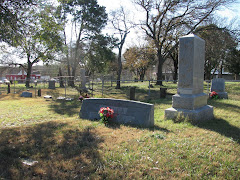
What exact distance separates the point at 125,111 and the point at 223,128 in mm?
2681

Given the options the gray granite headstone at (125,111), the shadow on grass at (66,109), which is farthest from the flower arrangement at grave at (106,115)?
the shadow on grass at (66,109)

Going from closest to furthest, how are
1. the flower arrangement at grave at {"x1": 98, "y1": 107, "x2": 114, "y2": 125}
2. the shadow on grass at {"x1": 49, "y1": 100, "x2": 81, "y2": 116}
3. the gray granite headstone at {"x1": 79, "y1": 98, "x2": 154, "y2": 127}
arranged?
the gray granite headstone at {"x1": 79, "y1": 98, "x2": 154, "y2": 127}
the flower arrangement at grave at {"x1": 98, "y1": 107, "x2": 114, "y2": 125}
the shadow on grass at {"x1": 49, "y1": 100, "x2": 81, "y2": 116}

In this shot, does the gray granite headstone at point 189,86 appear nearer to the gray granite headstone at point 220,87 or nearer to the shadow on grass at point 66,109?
the shadow on grass at point 66,109

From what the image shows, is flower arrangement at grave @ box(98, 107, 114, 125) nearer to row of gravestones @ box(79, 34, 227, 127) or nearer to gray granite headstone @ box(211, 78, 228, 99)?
row of gravestones @ box(79, 34, 227, 127)

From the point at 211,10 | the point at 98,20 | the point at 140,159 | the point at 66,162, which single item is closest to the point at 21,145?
the point at 66,162

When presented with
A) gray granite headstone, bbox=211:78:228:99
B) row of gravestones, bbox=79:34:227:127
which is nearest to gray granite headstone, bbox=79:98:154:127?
row of gravestones, bbox=79:34:227:127

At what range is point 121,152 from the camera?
383cm

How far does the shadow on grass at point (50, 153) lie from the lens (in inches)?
121

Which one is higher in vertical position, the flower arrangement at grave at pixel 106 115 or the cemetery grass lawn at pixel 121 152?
the flower arrangement at grave at pixel 106 115

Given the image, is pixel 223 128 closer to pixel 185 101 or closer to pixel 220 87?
pixel 185 101

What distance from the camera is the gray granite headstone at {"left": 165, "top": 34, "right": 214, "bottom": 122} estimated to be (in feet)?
20.9

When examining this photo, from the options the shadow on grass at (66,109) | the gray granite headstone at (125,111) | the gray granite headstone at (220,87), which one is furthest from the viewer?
the gray granite headstone at (220,87)

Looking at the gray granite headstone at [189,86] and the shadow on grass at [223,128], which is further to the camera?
the gray granite headstone at [189,86]

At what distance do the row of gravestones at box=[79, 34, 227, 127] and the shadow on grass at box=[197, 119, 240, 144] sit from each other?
0.35 meters
